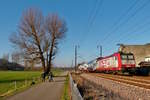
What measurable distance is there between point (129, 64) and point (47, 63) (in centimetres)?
2265

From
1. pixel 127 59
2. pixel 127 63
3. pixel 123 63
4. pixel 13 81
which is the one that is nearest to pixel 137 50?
pixel 127 59

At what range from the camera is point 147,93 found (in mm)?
11883

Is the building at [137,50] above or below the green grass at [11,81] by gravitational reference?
above

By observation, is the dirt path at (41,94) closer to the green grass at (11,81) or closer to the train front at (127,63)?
the green grass at (11,81)

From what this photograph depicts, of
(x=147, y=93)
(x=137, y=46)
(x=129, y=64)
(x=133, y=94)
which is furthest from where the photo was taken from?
(x=137, y=46)

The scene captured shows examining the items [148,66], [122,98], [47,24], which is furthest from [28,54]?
[122,98]

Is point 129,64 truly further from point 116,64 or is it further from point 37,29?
point 37,29

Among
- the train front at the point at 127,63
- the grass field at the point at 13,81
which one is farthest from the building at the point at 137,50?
the train front at the point at 127,63

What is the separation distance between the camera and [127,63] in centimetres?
3103

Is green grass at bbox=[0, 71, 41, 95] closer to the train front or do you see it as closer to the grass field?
the grass field

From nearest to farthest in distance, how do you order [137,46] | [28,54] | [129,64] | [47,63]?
1. [129,64]
2. [28,54]
3. [47,63]
4. [137,46]

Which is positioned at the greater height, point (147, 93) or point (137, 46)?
point (137, 46)

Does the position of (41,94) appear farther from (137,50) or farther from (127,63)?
(137,50)

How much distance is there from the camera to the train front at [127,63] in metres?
30.2
